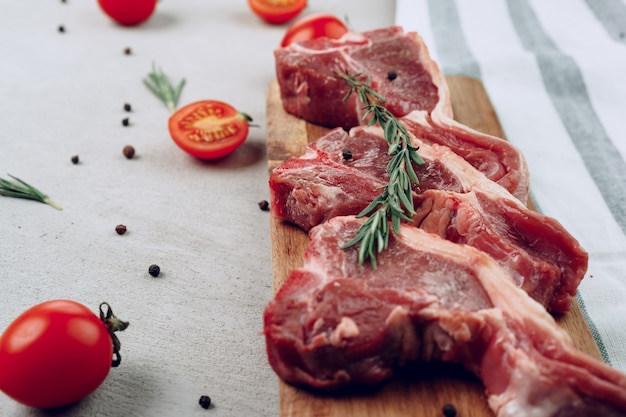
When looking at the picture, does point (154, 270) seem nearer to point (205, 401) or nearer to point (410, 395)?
point (205, 401)

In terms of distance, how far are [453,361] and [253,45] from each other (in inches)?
182

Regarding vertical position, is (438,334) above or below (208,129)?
above

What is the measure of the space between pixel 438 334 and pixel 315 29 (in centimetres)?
377

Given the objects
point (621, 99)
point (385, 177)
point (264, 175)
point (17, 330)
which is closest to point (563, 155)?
point (621, 99)

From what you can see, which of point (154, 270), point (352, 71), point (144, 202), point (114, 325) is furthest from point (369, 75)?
point (114, 325)

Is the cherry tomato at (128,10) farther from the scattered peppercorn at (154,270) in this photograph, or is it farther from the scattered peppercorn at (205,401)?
the scattered peppercorn at (205,401)

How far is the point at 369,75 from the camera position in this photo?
5547 mm

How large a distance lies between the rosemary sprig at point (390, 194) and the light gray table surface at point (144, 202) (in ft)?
2.86

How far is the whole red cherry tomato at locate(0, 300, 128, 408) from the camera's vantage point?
11.7ft

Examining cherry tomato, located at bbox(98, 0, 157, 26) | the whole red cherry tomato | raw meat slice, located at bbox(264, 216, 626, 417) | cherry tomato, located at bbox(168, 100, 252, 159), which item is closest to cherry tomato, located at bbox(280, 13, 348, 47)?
cherry tomato, located at bbox(168, 100, 252, 159)

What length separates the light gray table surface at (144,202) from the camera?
4059 millimetres

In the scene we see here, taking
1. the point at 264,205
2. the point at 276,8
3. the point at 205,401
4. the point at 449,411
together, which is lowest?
the point at 276,8

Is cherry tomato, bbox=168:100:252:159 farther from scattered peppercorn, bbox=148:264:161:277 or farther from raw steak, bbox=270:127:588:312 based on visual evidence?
scattered peppercorn, bbox=148:264:161:277

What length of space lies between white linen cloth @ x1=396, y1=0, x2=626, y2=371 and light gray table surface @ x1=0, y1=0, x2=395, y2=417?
3.83ft
